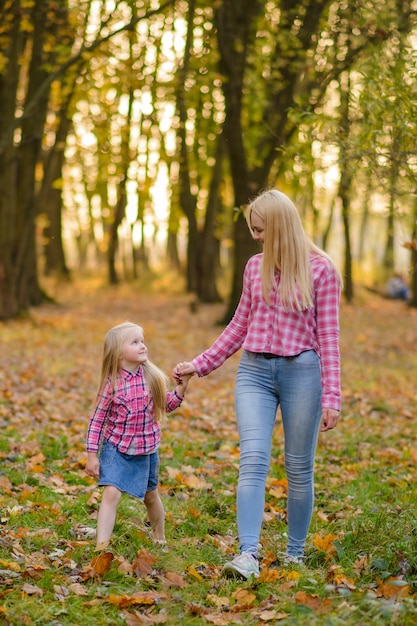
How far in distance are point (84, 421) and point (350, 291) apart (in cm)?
2063

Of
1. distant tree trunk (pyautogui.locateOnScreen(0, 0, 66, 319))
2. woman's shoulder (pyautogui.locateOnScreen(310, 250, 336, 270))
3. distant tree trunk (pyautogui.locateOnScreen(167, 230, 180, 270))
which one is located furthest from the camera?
distant tree trunk (pyautogui.locateOnScreen(167, 230, 180, 270))

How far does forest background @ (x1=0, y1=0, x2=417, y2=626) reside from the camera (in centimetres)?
449

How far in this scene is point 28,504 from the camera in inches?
229

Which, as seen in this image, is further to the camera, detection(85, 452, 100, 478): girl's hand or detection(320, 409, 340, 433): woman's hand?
detection(85, 452, 100, 478): girl's hand

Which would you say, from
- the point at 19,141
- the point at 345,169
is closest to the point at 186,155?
the point at 19,141

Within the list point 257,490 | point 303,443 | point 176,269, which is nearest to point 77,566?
point 257,490

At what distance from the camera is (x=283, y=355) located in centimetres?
459

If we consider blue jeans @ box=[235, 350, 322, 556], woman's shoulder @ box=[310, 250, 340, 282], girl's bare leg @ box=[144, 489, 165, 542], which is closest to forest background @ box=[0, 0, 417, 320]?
woman's shoulder @ box=[310, 250, 340, 282]

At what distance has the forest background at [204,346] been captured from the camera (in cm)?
449

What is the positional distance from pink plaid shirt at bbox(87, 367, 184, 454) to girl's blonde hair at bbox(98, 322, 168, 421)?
4cm

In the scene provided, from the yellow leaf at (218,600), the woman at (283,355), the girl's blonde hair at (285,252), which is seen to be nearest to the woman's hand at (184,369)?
the woman at (283,355)

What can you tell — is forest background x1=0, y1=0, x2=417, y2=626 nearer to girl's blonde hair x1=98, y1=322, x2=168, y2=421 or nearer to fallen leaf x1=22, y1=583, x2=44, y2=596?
fallen leaf x1=22, y1=583, x2=44, y2=596

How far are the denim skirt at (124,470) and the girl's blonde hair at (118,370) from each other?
0.29m

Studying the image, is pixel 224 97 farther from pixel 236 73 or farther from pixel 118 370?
pixel 118 370
